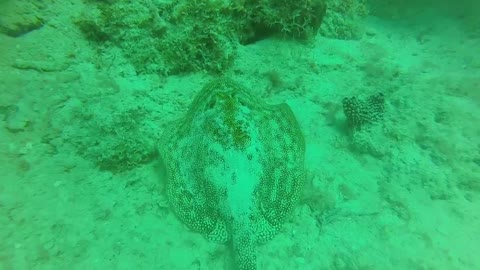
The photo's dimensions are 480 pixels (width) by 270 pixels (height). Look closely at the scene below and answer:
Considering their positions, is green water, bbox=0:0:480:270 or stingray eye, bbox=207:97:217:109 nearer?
green water, bbox=0:0:480:270

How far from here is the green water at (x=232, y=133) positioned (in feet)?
10.8

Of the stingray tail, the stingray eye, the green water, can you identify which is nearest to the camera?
the stingray tail

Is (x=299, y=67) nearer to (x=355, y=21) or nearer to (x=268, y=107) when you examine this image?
(x=268, y=107)

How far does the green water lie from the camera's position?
130 inches

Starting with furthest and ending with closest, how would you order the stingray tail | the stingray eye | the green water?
the stingray eye
the green water
the stingray tail

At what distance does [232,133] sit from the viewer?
11.7ft

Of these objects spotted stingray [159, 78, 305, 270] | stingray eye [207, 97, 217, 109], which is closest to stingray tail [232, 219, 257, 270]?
spotted stingray [159, 78, 305, 270]

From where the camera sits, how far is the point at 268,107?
4.29m

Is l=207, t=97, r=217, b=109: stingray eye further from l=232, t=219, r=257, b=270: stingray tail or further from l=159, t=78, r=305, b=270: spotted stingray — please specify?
l=232, t=219, r=257, b=270: stingray tail

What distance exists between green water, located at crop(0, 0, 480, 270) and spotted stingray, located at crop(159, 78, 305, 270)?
0.11 ft

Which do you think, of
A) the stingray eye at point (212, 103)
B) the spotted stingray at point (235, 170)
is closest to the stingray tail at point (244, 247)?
the spotted stingray at point (235, 170)

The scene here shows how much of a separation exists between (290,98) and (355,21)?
8.80 ft

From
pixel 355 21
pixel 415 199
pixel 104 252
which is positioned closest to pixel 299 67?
pixel 355 21

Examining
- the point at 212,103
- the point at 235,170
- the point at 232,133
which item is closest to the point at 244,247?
the point at 235,170
